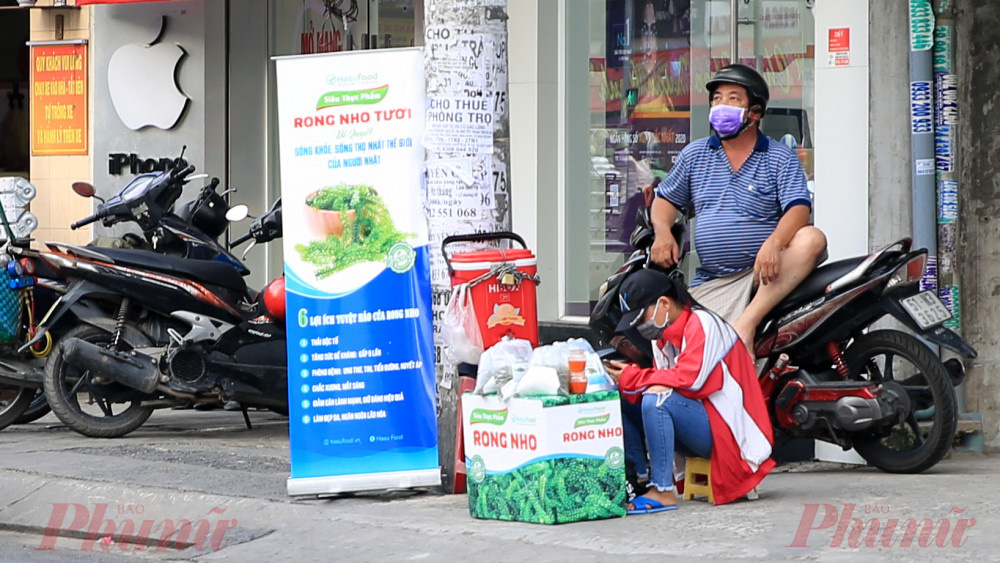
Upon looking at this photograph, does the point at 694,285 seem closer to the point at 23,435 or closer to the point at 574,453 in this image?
the point at 574,453

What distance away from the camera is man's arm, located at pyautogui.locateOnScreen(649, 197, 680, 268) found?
7.19 meters

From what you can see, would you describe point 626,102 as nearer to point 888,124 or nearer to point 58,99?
point 888,124

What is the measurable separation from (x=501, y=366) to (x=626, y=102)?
13.8ft

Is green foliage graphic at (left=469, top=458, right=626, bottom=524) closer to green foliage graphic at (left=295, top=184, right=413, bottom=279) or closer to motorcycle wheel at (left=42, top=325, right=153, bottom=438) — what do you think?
green foliage graphic at (left=295, top=184, right=413, bottom=279)

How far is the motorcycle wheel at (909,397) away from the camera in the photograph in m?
6.83

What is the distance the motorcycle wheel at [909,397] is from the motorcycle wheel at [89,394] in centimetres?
424

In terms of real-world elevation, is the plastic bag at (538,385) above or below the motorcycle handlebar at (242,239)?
below

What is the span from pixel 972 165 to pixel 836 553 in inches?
129

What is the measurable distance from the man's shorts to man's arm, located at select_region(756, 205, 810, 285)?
0.13m

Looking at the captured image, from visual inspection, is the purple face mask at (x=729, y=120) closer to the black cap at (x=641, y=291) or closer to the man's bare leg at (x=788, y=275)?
the man's bare leg at (x=788, y=275)

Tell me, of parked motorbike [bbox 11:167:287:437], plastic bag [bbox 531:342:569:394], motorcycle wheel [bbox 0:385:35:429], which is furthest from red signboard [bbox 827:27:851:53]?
motorcycle wheel [bbox 0:385:35:429]

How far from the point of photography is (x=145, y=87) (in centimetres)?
1235

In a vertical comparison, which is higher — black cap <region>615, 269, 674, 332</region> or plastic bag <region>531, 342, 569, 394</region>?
black cap <region>615, 269, 674, 332</region>

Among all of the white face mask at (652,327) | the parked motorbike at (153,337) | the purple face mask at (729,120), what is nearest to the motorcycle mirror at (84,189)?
the parked motorbike at (153,337)
